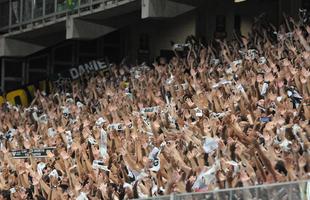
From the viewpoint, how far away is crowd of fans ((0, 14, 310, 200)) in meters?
8.81

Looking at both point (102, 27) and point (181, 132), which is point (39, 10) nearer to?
point (102, 27)

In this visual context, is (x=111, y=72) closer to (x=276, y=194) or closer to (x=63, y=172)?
(x=63, y=172)

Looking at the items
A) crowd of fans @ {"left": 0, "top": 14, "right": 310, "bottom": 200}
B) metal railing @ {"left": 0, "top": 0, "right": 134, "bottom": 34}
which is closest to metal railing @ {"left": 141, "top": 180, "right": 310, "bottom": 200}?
crowd of fans @ {"left": 0, "top": 14, "right": 310, "bottom": 200}

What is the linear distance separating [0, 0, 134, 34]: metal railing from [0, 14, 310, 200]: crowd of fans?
3.73 meters

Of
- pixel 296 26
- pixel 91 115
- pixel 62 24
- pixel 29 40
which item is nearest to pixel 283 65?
pixel 296 26

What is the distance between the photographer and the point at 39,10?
23469mm

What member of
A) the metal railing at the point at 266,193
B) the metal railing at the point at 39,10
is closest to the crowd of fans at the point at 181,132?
the metal railing at the point at 266,193

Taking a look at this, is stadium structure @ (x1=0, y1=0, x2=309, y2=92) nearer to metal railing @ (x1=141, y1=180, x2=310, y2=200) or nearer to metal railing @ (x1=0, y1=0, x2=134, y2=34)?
metal railing @ (x1=0, y1=0, x2=134, y2=34)

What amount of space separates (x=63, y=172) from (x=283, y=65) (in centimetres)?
426

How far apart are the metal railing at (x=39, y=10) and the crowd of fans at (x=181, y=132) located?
147 inches

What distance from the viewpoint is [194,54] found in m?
17.8

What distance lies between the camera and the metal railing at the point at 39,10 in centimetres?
2131

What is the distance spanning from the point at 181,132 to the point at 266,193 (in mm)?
4242

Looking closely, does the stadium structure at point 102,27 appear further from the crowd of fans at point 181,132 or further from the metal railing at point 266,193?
the metal railing at point 266,193
